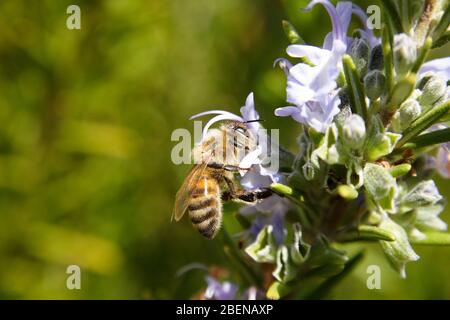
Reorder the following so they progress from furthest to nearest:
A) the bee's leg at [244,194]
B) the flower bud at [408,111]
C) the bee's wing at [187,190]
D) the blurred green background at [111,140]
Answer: the blurred green background at [111,140] < the bee's wing at [187,190] < the bee's leg at [244,194] < the flower bud at [408,111]

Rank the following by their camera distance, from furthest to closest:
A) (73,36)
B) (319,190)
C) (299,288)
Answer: (73,36) < (299,288) < (319,190)

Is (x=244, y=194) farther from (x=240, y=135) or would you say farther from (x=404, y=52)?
(x=404, y=52)

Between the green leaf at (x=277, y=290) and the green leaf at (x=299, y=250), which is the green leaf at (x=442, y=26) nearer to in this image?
the green leaf at (x=299, y=250)

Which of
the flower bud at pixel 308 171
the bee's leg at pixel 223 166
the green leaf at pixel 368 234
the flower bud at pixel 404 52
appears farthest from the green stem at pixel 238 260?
the flower bud at pixel 404 52

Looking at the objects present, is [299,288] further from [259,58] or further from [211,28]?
[211,28]

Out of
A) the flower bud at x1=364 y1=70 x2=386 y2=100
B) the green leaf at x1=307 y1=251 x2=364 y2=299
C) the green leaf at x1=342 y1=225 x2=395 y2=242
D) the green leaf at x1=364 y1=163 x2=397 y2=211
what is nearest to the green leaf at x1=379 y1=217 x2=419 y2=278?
the green leaf at x1=342 y1=225 x2=395 y2=242

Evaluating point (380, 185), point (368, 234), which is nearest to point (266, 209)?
point (368, 234)

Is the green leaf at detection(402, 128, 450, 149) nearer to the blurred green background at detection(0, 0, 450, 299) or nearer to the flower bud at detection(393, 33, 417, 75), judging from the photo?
the flower bud at detection(393, 33, 417, 75)

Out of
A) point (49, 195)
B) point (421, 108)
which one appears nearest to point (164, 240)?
point (49, 195)
